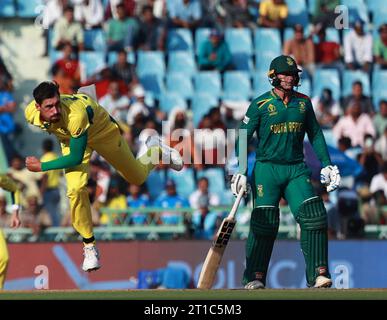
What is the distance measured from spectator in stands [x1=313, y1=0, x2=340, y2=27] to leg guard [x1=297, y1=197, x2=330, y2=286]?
35.2 ft

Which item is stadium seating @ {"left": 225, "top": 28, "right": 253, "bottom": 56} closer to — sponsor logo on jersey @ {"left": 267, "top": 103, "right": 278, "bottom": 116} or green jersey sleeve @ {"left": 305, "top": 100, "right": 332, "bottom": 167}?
green jersey sleeve @ {"left": 305, "top": 100, "right": 332, "bottom": 167}

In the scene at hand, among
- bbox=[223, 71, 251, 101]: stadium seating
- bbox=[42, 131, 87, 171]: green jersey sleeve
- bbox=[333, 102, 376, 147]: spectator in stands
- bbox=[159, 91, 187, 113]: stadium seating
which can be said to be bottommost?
bbox=[42, 131, 87, 171]: green jersey sleeve

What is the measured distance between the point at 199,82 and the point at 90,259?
32.0 feet

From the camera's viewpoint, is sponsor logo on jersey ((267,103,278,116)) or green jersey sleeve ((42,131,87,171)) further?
sponsor logo on jersey ((267,103,278,116))

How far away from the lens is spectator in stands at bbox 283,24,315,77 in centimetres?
2370

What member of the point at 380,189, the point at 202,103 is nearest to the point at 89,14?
the point at 202,103

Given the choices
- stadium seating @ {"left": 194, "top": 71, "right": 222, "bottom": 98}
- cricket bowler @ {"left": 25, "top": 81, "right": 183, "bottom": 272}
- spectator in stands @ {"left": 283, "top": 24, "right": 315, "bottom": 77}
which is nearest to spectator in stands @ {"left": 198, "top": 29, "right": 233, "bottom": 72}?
stadium seating @ {"left": 194, "top": 71, "right": 222, "bottom": 98}

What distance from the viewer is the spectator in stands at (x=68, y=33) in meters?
24.0

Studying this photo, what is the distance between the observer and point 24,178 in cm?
2128

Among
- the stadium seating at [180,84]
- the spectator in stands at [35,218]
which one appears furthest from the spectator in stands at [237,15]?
the spectator in stands at [35,218]

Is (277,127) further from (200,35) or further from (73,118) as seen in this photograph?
(200,35)

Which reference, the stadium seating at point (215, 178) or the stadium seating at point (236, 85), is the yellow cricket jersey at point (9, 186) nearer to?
the stadium seating at point (215, 178)
